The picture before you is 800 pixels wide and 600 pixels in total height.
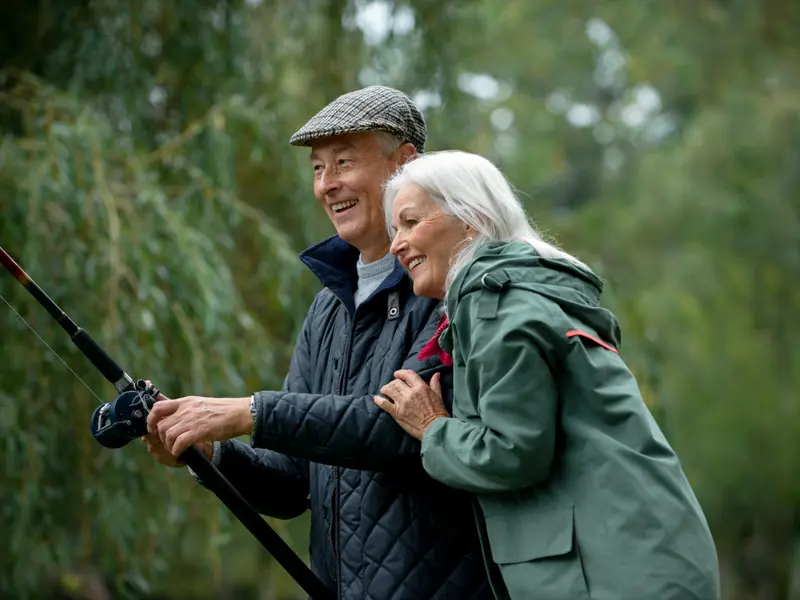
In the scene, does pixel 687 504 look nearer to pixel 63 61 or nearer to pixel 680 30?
pixel 63 61

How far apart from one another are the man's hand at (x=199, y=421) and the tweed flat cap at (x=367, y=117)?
1.91 feet

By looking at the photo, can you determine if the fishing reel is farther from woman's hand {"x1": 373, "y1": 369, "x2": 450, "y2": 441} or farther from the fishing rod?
woman's hand {"x1": 373, "y1": 369, "x2": 450, "y2": 441}

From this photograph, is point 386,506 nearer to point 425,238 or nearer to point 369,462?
point 369,462

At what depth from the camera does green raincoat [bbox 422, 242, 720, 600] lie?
178 cm

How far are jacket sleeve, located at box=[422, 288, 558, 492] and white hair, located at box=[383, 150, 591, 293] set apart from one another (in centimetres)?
17

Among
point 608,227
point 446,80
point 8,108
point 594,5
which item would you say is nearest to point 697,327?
point 608,227

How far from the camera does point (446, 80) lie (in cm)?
582

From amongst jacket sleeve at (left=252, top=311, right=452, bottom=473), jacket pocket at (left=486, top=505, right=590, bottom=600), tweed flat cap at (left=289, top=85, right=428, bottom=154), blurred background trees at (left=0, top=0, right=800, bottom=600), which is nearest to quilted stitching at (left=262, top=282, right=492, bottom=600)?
jacket sleeve at (left=252, top=311, right=452, bottom=473)

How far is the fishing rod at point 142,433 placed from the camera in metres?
2.17

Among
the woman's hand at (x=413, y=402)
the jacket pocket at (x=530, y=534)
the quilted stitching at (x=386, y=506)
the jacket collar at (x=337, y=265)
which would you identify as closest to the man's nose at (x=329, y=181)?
the jacket collar at (x=337, y=265)

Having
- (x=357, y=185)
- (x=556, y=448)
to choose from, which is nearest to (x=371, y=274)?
(x=357, y=185)

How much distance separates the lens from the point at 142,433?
2.18 m

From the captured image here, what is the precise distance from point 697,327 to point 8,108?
7.36 meters

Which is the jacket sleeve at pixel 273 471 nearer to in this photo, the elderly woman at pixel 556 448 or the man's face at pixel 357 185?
the man's face at pixel 357 185
